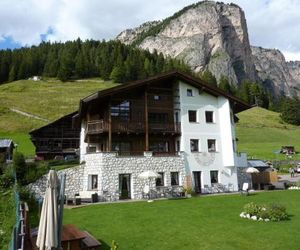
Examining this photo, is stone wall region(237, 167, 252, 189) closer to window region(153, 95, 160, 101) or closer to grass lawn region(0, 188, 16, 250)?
window region(153, 95, 160, 101)

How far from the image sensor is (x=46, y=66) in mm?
132375

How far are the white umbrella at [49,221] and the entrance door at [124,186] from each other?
2097 cm

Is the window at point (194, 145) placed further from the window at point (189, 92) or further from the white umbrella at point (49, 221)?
the white umbrella at point (49, 221)

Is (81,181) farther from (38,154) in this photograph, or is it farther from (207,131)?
(38,154)

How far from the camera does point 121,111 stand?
1286 inches

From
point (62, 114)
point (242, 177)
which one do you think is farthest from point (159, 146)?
point (62, 114)

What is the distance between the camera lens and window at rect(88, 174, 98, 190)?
30672 mm

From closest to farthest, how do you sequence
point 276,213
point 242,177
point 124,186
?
point 276,213 → point 124,186 → point 242,177

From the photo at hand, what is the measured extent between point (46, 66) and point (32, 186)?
110m

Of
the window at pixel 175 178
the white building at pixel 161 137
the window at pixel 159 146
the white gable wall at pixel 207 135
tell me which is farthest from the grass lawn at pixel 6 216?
the white gable wall at pixel 207 135

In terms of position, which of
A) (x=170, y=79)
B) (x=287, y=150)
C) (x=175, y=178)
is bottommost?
(x=175, y=178)

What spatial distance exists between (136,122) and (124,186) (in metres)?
5.79

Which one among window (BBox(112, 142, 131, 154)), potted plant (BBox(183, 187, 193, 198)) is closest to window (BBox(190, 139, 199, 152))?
potted plant (BBox(183, 187, 193, 198))

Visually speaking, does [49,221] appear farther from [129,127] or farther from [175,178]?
[175,178]
